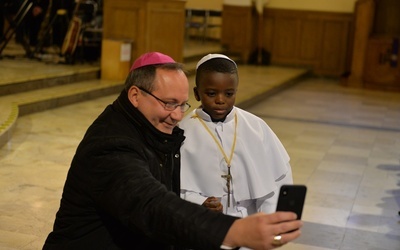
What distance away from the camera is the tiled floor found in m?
4.90

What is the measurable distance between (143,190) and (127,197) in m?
0.05

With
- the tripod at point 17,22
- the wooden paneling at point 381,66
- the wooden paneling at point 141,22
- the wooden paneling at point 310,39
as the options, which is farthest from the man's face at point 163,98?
the wooden paneling at point 310,39

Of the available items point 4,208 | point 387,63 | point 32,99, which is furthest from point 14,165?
point 387,63

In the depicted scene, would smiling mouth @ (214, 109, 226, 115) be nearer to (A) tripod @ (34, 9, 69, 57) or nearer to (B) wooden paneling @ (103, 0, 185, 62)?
(B) wooden paneling @ (103, 0, 185, 62)

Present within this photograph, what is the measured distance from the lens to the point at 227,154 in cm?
308

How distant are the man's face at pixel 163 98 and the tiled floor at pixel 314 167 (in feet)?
7.69

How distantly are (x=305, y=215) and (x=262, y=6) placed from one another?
932 centimetres

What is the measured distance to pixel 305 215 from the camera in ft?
17.8

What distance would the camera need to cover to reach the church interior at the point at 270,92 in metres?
5.38

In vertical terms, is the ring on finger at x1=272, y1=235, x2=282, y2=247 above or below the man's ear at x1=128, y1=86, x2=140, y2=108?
below

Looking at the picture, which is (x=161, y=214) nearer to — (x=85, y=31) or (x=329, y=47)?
(x=85, y=31)

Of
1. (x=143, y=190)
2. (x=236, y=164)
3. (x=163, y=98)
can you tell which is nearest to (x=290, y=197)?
(x=143, y=190)

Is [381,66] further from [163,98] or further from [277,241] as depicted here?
[277,241]

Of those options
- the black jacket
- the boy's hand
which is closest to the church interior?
the boy's hand
